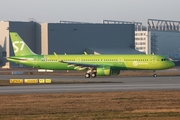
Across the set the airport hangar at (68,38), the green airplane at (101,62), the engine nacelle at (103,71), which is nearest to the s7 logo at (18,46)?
the green airplane at (101,62)

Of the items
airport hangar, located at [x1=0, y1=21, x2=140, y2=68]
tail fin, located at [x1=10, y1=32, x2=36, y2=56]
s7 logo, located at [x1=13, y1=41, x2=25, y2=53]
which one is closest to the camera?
tail fin, located at [x1=10, y1=32, x2=36, y2=56]

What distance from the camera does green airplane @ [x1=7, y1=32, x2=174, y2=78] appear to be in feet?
208

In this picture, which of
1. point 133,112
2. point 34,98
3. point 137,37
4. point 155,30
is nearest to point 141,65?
point 34,98

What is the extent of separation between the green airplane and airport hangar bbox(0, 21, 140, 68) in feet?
113

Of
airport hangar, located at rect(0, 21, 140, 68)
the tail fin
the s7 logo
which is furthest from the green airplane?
airport hangar, located at rect(0, 21, 140, 68)

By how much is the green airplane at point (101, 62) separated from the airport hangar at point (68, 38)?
34351 mm

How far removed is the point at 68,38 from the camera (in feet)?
342

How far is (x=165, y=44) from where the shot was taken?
6457 inches

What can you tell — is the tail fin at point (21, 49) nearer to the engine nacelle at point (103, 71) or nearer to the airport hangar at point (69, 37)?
the engine nacelle at point (103, 71)

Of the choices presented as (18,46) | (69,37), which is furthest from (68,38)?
(18,46)

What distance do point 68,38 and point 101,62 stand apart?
3986 centimetres

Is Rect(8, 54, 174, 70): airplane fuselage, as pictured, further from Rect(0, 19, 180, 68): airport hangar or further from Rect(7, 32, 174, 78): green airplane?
Rect(0, 19, 180, 68): airport hangar

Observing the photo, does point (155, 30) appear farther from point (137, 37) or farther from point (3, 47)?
point (3, 47)

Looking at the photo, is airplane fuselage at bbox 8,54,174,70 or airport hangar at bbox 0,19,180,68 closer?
airplane fuselage at bbox 8,54,174,70
